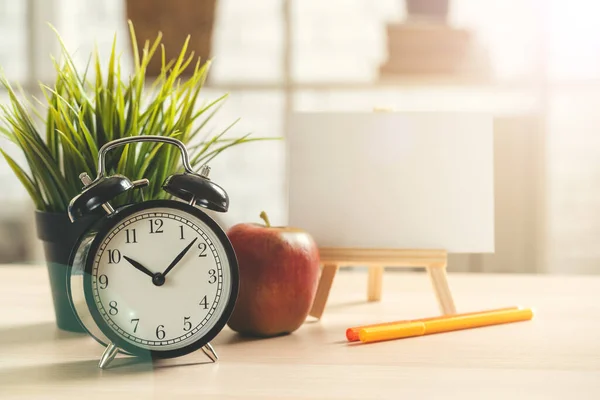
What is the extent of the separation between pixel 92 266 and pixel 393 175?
434mm

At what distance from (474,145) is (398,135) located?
0.11 metres

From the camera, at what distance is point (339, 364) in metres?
0.75

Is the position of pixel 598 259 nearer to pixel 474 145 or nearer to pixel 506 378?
pixel 474 145

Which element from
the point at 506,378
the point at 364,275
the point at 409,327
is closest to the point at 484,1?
the point at 364,275

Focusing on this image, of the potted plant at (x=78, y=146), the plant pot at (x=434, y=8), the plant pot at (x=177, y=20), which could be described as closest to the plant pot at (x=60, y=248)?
the potted plant at (x=78, y=146)

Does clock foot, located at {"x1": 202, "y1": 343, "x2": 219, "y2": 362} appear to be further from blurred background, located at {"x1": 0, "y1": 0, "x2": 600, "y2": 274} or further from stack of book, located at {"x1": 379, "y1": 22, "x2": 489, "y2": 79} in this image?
stack of book, located at {"x1": 379, "y1": 22, "x2": 489, "y2": 79}

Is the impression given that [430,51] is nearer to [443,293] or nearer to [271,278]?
[443,293]

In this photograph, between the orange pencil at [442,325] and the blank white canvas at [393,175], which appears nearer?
the orange pencil at [442,325]

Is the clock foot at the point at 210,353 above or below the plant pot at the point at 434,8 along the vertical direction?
below

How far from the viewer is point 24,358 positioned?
0.78 m

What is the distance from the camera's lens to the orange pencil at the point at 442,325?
850 millimetres

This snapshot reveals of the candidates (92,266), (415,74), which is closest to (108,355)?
(92,266)

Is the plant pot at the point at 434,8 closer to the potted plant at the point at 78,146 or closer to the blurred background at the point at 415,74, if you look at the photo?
the blurred background at the point at 415,74

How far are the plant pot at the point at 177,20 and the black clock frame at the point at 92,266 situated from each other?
57.3 inches
